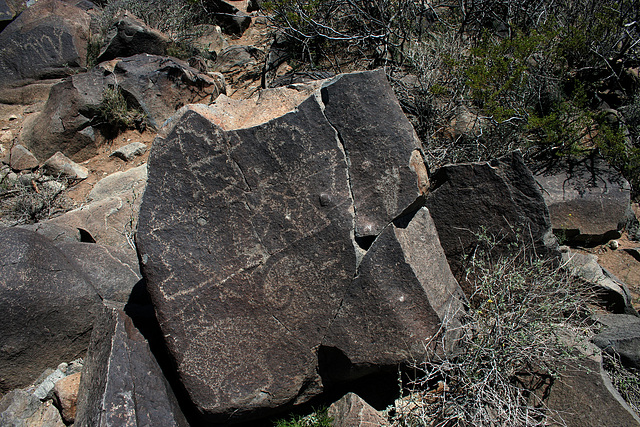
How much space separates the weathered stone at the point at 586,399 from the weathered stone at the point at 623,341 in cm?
26

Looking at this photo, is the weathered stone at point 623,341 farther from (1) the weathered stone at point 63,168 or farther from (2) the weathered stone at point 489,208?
(1) the weathered stone at point 63,168

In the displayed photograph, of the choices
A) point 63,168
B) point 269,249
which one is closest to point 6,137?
point 63,168

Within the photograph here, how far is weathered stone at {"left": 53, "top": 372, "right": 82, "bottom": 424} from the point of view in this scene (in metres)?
2.34

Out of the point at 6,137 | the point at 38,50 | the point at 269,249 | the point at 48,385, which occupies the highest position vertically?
the point at 38,50

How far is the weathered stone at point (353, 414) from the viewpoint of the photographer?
2180mm

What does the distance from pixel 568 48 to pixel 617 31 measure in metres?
0.52

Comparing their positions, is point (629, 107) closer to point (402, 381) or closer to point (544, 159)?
point (544, 159)

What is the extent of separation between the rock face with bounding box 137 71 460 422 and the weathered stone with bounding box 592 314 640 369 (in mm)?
1171

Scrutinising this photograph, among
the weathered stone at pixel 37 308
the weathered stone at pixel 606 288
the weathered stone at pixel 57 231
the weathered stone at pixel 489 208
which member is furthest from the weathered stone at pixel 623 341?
the weathered stone at pixel 57 231

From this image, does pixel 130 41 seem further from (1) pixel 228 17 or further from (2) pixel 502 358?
(2) pixel 502 358

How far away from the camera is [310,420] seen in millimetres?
2330

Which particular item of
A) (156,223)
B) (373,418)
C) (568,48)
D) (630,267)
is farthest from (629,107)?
(156,223)

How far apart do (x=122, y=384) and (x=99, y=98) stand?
12.2ft

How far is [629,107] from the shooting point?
4.05m
